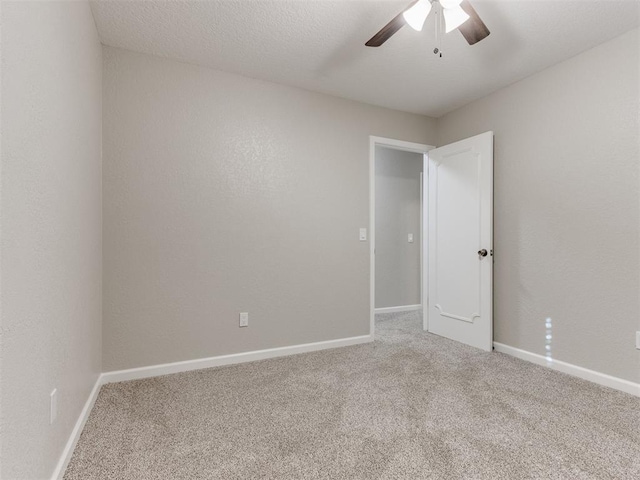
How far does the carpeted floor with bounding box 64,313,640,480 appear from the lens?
154cm

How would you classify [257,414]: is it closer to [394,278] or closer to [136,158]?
[136,158]

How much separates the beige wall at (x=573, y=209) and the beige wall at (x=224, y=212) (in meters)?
1.31

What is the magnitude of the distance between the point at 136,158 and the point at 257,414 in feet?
6.61

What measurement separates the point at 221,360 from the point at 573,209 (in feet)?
10.0

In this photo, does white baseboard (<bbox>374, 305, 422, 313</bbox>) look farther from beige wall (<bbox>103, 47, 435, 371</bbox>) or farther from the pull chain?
the pull chain

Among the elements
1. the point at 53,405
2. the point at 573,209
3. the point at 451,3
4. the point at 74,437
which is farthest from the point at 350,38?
the point at 74,437

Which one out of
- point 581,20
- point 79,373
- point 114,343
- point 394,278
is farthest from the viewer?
point 394,278

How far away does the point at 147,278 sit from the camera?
2600 millimetres

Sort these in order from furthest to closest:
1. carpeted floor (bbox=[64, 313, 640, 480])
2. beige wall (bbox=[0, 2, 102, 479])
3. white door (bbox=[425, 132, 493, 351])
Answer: white door (bbox=[425, 132, 493, 351])
carpeted floor (bbox=[64, 313, 640, 480])
beige wall (bbox=[0, 2, 102, 479])

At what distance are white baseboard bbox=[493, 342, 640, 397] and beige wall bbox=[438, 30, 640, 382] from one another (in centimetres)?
4

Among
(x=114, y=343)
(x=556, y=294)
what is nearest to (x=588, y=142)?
(x=556, y=294)

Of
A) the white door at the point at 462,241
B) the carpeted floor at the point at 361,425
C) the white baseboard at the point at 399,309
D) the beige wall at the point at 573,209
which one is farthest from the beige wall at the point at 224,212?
the white baseboard at the point at 399,309

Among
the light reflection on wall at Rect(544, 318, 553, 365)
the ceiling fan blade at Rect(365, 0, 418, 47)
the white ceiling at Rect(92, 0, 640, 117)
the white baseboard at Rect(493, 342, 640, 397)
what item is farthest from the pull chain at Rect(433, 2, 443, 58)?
the white baseboard at Rect(493, 342, 640, 397)

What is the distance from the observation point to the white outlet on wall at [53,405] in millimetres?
1343
